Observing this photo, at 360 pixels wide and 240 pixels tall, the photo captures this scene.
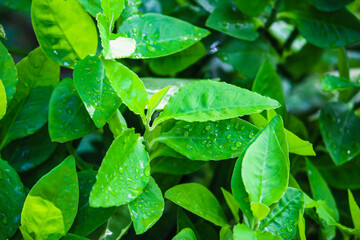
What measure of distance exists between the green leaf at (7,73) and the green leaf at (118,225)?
0.22 m

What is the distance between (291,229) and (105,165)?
251 mm

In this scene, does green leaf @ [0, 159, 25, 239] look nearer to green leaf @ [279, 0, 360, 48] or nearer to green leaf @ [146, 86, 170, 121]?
green leaf @ [146, 86, 170, 121]

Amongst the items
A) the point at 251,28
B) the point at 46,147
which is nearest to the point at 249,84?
the point at 251,28

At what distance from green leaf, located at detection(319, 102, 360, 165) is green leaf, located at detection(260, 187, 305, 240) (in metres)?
0.20

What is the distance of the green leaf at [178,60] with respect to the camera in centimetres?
65

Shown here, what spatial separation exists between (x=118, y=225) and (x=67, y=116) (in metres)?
0.16

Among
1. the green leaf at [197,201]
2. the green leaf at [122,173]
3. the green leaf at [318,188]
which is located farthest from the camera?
the green leaf at [318,188]

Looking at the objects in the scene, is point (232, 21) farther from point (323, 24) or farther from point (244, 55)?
point (323, 24)

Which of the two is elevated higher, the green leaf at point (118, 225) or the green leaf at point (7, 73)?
the green leaf at point (7, 73)

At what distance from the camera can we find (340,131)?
2.22 feet

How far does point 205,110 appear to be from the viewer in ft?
1.43

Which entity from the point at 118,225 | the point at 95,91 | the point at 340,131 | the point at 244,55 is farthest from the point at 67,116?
the point at 340,131

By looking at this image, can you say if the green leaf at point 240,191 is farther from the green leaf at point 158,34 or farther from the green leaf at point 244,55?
the green leaf at point 244,55

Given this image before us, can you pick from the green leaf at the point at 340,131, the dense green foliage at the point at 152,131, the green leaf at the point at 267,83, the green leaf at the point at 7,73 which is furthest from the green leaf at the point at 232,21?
the green leaf at the point at 7,73
